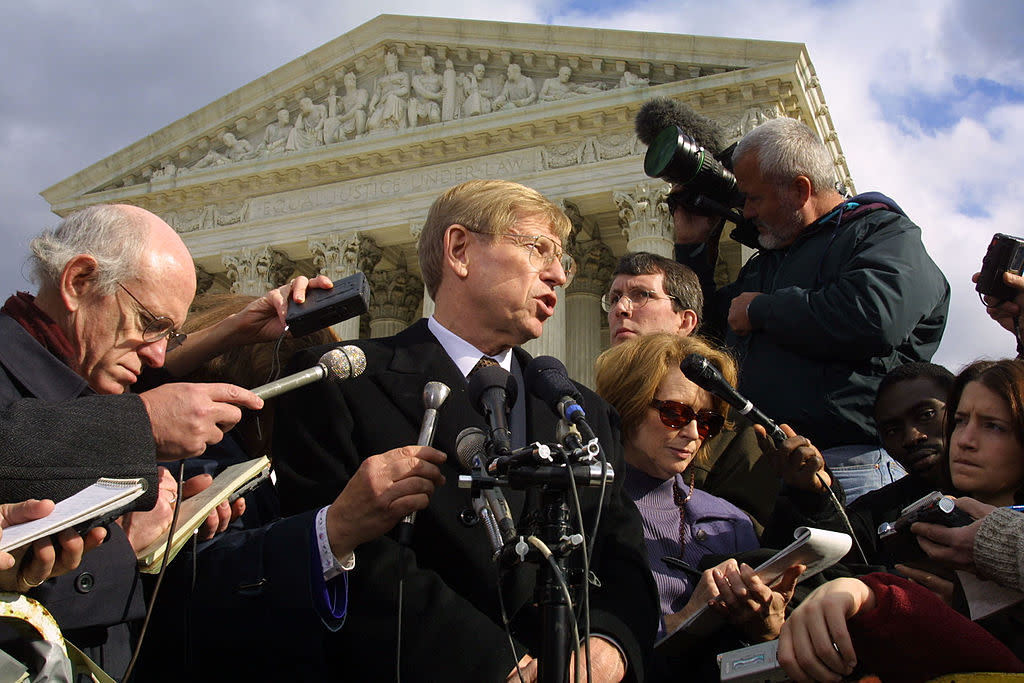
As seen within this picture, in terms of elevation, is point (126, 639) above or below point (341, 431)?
below

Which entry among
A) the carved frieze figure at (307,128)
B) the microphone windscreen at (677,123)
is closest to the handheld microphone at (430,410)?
the microphone windscreen at (677,123)

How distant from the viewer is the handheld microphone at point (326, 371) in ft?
7.80

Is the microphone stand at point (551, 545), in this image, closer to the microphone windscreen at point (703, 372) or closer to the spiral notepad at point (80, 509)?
the spiral notepad at point (80, 509)

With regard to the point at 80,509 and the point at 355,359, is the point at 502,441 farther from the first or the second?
the point at 80,509

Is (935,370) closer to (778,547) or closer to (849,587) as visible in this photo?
(778,547)

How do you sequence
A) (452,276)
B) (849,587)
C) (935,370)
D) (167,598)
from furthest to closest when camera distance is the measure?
1. (935,370)
2. (452,276)
3. (167,598)
4. (849,587)

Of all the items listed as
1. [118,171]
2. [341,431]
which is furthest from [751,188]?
[118,171]

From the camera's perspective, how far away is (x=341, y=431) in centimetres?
284

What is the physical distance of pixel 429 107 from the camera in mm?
24266

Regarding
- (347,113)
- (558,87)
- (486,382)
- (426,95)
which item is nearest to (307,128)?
(347,113)

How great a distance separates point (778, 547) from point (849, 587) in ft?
4.04

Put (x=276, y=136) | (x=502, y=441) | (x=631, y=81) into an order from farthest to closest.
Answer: (x=276, y=136)
(x=631, y=81)
(x=502, y=441)

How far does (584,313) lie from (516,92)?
572cm

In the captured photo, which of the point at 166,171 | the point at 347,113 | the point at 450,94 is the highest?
the point at 166,171
